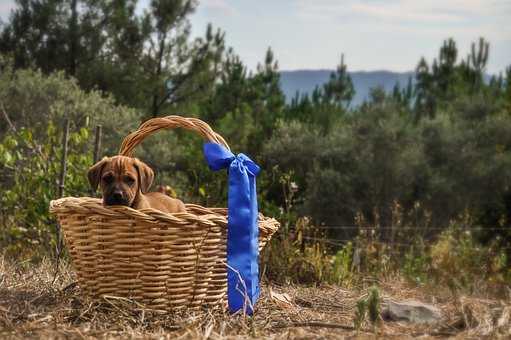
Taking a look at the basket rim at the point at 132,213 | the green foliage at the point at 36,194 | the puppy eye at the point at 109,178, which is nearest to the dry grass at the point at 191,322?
the basket rim at the point at 132,213

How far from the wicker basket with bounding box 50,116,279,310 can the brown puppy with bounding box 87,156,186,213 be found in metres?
0.13

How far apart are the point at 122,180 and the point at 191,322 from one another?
3.81 ft

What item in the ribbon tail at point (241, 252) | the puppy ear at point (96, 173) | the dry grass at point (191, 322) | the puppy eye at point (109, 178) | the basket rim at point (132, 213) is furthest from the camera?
the puppy ear at point (96, 173)

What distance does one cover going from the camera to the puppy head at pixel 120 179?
488 cm

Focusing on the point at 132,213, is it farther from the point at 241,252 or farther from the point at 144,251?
Result: the point at 241,252

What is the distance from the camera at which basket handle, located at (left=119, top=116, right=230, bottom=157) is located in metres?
5.02

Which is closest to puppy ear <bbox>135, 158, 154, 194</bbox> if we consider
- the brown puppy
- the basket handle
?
the brown puppy

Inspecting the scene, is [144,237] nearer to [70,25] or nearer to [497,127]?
[497,127]

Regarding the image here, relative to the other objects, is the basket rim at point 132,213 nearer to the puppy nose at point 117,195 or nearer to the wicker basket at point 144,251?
the wicker basket at point 144,251

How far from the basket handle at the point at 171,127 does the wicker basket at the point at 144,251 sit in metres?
0.61

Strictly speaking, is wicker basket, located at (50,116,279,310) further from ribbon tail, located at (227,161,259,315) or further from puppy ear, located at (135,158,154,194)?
puppy ear, located at (135,158,154,194)

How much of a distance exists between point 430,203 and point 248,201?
41.8 ft

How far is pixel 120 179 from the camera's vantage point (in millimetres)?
4977

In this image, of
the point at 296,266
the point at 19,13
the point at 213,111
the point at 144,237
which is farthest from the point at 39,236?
the point at 19,13
